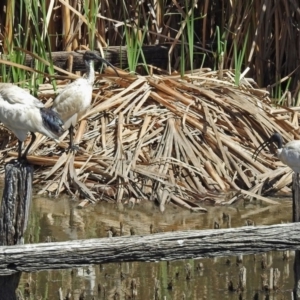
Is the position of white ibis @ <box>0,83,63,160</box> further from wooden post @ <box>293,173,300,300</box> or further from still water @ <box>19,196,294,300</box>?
wooden post @ <box>293,173,300,300</box>

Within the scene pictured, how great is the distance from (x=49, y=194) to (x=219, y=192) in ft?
4.90

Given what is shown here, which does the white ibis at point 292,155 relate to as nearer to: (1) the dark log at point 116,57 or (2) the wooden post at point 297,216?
(2) the wooden post at point 297,216

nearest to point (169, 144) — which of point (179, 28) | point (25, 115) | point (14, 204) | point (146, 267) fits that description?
point (25, 115)

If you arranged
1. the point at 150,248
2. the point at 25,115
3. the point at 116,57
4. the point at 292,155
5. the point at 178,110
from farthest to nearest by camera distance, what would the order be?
the point at 116,57 → the point at 178,110 → the point at 292,155 → the point at 25,115 → the point at 150,248

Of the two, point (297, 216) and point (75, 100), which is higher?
point (75, 100)

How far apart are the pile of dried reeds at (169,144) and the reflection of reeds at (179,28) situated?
1.39 feet

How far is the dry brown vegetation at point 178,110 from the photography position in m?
9.33

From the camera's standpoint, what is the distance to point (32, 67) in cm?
1074

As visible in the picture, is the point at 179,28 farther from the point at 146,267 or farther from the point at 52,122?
the point at 146,267

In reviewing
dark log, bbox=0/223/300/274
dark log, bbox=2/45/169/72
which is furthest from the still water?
dark log, bbox=2/45/169/72

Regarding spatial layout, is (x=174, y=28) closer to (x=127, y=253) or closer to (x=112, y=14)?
(x=112, y=14)

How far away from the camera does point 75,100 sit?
9367mm

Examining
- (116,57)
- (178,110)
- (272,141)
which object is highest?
(116,57)

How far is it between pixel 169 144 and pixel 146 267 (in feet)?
8.88
